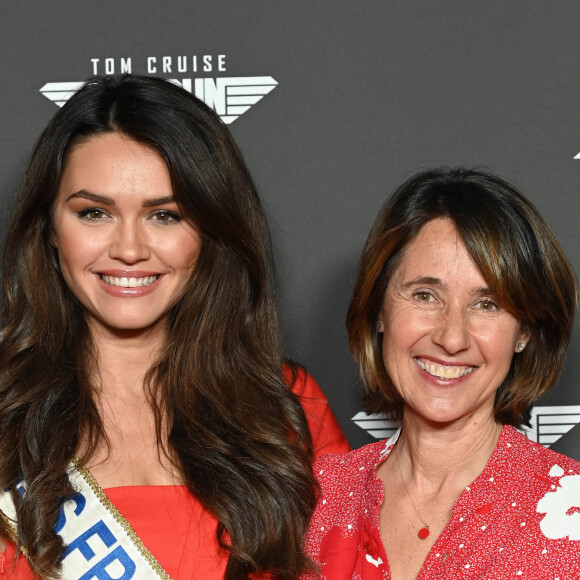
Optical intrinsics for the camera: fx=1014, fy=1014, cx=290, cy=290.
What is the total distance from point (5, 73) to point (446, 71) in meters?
0.96

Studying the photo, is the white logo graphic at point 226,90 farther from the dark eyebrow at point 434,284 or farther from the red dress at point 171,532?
the red dress at point 171,532

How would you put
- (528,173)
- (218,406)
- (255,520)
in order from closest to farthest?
(255,520)
(218,406)
(528,173)

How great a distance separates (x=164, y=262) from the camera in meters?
1.75

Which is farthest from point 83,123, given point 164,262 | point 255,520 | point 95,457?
point 255,520

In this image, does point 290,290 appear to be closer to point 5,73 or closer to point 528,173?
point 528,173

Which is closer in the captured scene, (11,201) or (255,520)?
(255,520)

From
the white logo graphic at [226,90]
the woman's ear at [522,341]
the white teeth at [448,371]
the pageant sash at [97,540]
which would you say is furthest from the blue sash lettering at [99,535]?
the white logo graphic at [226,90]

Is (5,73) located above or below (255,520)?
above

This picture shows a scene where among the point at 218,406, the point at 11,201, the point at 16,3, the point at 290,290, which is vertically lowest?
the point at 218,406

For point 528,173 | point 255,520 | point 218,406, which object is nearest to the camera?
point 255,520

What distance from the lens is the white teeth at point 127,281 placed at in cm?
174

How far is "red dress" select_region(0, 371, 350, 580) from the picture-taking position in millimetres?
1653

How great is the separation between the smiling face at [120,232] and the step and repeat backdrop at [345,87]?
0.50 meters

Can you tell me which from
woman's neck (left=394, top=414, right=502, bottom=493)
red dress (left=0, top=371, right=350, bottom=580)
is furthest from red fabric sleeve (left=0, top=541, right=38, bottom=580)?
woman's neck (left=394, top=414, right=502, bottom=493)
